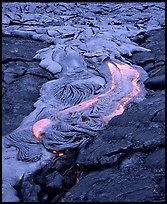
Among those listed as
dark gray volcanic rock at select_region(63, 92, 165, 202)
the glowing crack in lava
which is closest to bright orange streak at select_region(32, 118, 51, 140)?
the glowing crack in lava

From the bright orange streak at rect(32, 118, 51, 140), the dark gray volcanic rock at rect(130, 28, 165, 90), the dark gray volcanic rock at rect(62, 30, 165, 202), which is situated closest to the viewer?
the dark gray volcanic rock at rect(62, 30, 165, 202)

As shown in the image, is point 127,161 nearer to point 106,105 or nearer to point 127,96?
point 106,105

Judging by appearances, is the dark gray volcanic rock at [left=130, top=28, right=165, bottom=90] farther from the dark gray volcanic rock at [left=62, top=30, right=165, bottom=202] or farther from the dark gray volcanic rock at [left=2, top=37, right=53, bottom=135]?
the dark gray volcanic rock at [left=2, top=37, right=53, bottom=135]

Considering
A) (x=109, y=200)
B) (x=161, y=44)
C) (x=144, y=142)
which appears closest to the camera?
(x=109, y=200)

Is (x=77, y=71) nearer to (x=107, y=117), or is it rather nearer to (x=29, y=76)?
(x=29, y=76)

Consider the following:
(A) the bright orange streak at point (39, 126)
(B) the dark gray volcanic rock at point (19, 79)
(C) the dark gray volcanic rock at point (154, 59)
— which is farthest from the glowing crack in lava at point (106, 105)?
(B) the dark gray volcanic rock at point (19, 79)

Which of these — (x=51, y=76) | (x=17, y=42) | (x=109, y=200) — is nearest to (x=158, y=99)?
(x=109, y=200)
